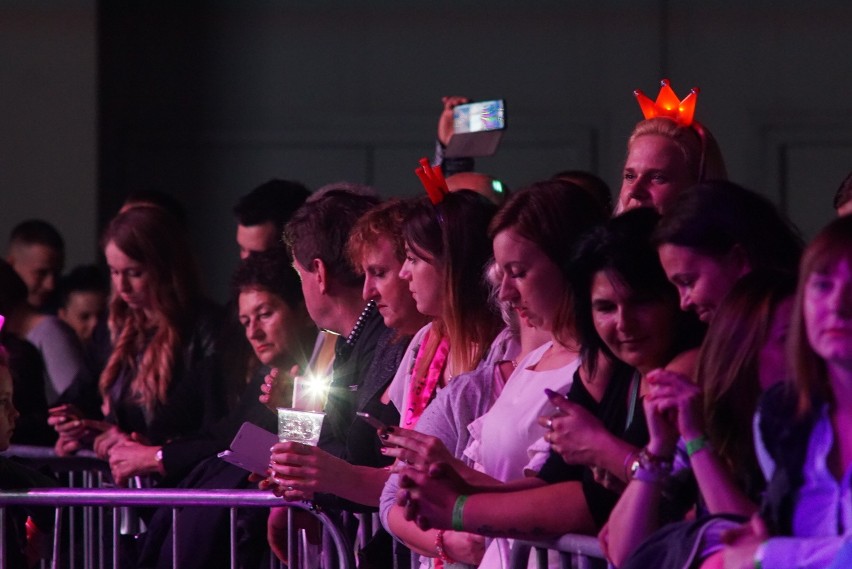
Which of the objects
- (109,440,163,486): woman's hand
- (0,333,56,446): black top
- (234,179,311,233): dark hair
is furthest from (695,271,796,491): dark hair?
(0,333,56,446): black top

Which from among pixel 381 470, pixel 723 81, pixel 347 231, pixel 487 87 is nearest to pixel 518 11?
pixel 487 87

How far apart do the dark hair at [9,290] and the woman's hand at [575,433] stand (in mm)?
4394

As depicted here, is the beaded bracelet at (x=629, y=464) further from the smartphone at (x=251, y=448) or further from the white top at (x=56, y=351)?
the white top at (x=56, y=351)

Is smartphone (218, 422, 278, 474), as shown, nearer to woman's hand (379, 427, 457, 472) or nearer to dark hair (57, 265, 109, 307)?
woman's hand (379, 427, 457, 472)

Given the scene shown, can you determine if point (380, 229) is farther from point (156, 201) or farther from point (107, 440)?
point (156, 201)

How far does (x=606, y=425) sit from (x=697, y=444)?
1.50ft

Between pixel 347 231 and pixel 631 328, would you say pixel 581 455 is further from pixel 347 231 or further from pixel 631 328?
pixel 347 231

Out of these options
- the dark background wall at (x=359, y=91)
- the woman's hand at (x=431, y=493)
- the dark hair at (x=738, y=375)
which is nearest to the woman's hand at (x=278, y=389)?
the woman's hand at (x=431, y=493)

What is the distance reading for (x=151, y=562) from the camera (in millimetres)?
4836

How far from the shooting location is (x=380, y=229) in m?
4.20

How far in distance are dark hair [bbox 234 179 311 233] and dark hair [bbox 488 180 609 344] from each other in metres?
2.52

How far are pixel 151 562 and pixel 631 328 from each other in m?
2.35

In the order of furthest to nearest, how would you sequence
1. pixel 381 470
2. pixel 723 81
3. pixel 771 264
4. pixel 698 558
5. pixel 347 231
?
pixel 723 81
pixel 347 231
pixel 381 470
pixel 771 264
pixel 698 558

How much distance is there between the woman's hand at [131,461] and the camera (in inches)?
209
